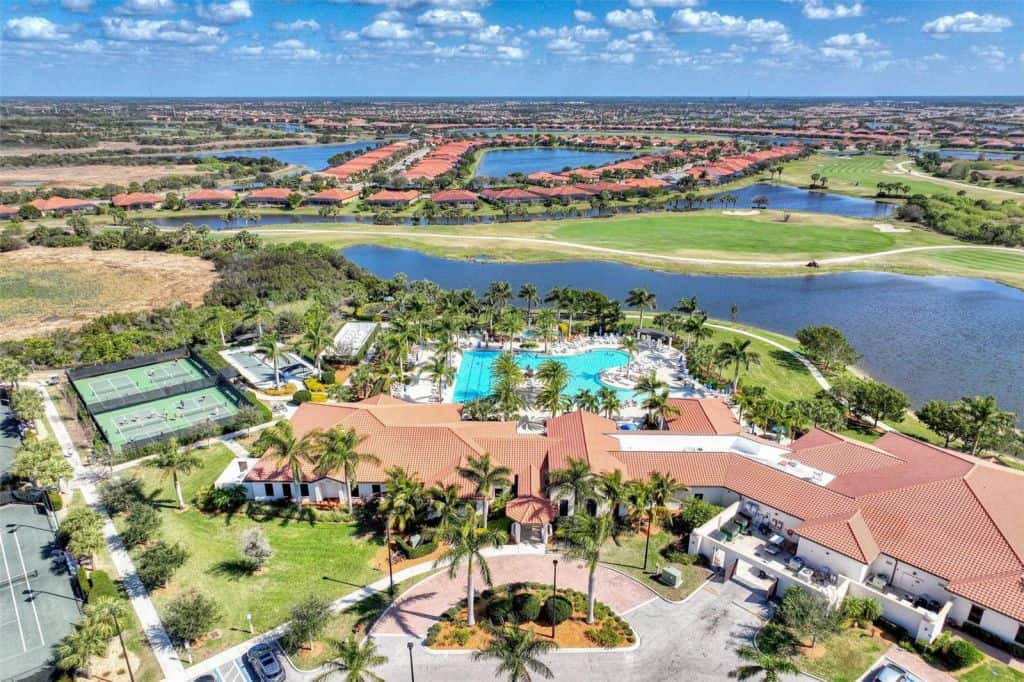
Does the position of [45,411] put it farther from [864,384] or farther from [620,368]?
[864,384]

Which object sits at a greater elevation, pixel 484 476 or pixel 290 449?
pixel 484 476

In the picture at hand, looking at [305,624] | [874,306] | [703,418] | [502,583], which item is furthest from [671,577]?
[874,306]

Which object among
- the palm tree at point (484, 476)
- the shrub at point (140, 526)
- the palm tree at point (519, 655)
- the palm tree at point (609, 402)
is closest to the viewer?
the palm tree at point (519, 655)

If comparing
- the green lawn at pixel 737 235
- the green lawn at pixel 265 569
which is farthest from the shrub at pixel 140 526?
the green lawn at pixel 737 235

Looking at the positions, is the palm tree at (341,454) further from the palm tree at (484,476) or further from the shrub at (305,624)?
the shrub at (305,624)

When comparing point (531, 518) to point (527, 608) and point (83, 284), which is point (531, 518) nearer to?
point (527, 608)
